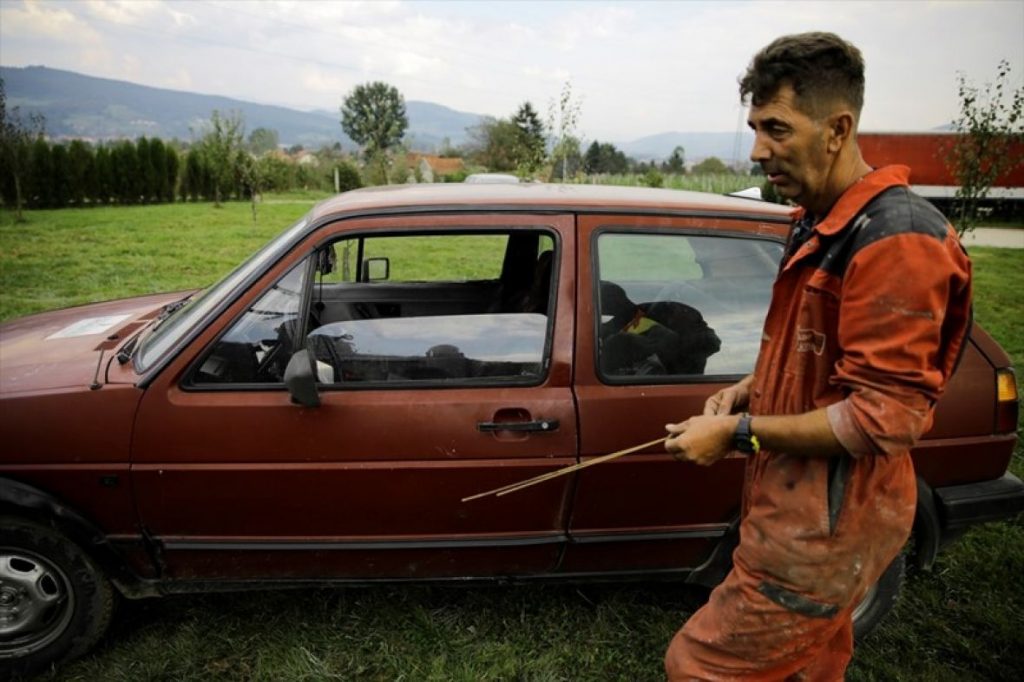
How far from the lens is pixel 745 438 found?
1400mm

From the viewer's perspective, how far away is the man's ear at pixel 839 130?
1.31m

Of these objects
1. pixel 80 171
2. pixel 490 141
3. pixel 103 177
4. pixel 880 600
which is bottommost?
pixel 880 600

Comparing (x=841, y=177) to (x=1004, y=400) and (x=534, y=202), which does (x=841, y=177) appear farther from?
(x=1004, y=400)

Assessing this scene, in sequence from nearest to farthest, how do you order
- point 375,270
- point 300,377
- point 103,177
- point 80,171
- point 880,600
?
point 300,377, point 880,600, point 375,270, point 80,171, point 103,177

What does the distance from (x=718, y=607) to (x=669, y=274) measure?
150 centimetres

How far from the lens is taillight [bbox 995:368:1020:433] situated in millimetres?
2447

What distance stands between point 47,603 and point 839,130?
2.94 m

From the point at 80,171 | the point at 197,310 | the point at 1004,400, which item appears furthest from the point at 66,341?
the point at 80,171

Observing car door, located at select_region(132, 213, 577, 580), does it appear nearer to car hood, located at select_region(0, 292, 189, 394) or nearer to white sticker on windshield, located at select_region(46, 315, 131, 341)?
car hood, located at select_region(0, 292, 189, 394)

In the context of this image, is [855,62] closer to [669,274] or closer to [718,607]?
[718,607]

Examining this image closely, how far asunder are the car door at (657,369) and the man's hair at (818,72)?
103cm

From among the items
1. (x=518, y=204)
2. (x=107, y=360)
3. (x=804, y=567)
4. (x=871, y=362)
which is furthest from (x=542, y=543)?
(x=107, y=360)

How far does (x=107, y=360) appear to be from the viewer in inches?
94.3

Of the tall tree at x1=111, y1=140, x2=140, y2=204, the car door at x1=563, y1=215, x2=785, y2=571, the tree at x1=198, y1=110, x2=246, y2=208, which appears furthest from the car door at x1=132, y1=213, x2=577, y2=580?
the tall tree at x1=111, y1=140, x2=140, y2=204
